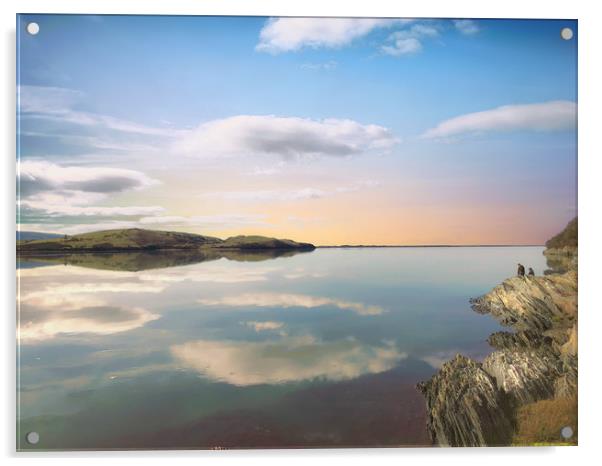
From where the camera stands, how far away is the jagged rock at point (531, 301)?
3688mm

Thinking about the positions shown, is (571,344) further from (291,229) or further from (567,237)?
(291,229)

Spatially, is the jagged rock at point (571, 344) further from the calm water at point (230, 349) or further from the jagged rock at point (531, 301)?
the calm water at point (230, 349)

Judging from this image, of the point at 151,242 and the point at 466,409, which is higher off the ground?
the point at 151,242

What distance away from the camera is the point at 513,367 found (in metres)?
3.61

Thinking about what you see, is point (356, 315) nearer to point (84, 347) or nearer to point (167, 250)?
point (167, 250)

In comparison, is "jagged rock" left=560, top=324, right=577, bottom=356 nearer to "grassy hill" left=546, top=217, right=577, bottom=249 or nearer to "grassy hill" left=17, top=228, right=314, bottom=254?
"grassy hill" left=546, top=217, right=577, bottom=249

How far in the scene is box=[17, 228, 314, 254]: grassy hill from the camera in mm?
3641

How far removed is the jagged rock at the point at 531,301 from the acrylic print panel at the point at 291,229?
0.02 meters

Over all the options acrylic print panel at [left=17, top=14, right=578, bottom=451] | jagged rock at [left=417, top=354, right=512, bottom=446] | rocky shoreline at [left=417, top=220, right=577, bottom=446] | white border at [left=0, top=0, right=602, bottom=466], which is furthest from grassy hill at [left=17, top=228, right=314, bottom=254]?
rocky shoreline at [left=417, top=220, right=577, bottom=446]

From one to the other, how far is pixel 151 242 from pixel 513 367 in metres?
3.67

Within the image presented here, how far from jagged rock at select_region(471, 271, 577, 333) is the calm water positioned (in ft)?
0.36

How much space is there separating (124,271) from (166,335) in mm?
771
